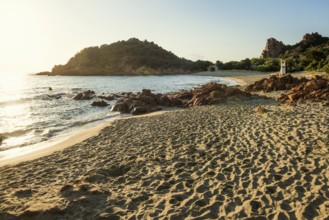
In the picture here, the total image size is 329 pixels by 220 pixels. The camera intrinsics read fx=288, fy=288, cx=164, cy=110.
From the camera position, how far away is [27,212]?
21.9ft

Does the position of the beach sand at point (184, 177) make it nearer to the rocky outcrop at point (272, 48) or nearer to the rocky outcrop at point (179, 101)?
the rocky outcrop at point (179, 101)

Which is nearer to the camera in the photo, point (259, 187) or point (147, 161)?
point (259, 187)

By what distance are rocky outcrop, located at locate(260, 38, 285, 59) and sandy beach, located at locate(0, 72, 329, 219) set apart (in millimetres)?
112311

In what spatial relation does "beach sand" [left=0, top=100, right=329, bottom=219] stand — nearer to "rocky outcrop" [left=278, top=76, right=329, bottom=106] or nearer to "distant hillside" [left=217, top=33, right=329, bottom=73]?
"rocky outcrop" [left=278, top=76, right=329, bottom=106]

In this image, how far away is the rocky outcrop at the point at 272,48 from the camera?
118175 millimetres

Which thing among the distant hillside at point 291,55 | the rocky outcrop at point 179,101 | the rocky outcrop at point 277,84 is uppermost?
the distant hillside at point 291,55

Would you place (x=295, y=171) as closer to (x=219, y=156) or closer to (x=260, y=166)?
(x=260, y=166)

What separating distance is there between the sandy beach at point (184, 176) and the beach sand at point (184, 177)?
0.08ft

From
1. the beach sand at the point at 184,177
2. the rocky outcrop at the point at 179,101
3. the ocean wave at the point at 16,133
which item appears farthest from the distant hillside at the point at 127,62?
the beach sand at the point at 184,177

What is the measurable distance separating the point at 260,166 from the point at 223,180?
1584 mm

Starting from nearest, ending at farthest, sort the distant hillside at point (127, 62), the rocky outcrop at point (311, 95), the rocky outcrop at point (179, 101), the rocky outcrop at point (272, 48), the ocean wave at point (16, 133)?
the ocean wave at point (16, 133)
the rocky outcrop at point (311, 95)
the rocky outcrop at point (179, 101)
the rocky outcrop at point (272, 48)
the distant hillside at point (127, 62)

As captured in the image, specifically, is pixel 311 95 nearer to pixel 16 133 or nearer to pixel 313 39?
pixel 16 133

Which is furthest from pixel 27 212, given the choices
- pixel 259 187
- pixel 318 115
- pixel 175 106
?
pixel 175 106

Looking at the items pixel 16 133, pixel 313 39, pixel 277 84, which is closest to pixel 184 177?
pixel 16 133
